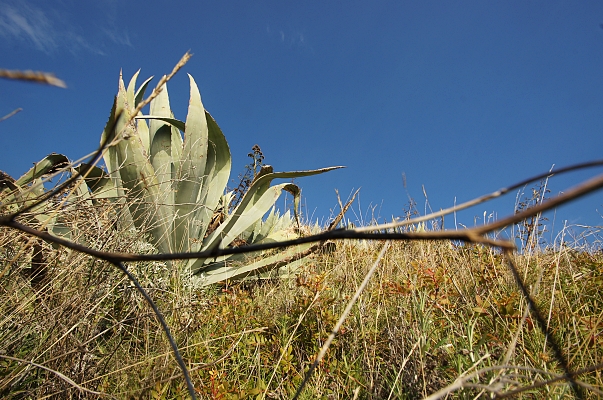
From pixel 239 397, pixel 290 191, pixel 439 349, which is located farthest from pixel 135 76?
pixel 439 349

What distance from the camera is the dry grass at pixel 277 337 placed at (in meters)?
1.37

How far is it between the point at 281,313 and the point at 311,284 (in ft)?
0.93

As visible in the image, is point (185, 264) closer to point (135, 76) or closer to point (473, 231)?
point (135, 76)

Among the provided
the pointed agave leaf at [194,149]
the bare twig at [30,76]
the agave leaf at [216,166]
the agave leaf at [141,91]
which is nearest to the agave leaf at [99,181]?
the pointed agave leaf at [194,149]

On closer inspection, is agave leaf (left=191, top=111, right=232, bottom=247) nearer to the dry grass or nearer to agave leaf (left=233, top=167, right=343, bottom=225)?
agave leaf (left=233, top=167, right=343, bottom=225)

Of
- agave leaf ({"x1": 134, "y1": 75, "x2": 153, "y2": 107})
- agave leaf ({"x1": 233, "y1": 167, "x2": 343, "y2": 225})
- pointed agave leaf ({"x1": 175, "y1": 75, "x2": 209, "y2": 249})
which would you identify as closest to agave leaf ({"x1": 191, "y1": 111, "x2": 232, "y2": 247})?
pointed agave leaf ({"x1": 175, "y1": 75, "x2": 209, "y2": 249})

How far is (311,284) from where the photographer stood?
2113 mm

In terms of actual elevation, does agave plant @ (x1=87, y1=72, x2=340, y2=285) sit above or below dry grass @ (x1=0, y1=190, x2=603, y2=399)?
above

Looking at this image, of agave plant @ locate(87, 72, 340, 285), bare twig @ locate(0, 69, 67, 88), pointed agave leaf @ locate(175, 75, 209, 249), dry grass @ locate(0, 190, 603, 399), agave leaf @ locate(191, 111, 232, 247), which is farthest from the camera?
agave leaf @ locate(191, 111, 232, 247)

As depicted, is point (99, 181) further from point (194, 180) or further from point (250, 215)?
point (250, 215)

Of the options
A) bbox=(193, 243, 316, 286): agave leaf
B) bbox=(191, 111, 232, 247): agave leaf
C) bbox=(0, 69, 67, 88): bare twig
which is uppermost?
bbox=(191, 111, 232, 247): agave leaf

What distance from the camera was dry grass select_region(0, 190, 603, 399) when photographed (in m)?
1.37

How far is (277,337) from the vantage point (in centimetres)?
193

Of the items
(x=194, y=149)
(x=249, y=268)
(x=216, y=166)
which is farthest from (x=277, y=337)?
(x=216, y=166)
